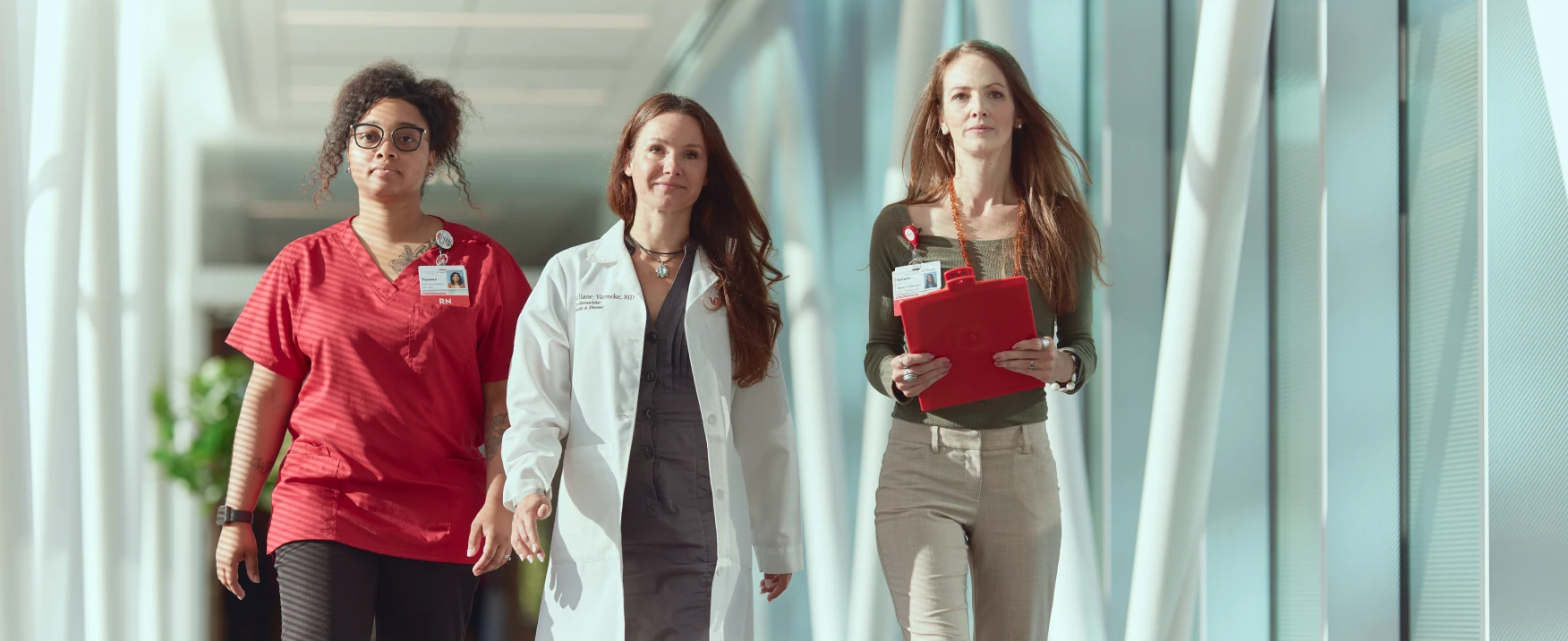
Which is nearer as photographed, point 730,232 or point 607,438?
point 607,438

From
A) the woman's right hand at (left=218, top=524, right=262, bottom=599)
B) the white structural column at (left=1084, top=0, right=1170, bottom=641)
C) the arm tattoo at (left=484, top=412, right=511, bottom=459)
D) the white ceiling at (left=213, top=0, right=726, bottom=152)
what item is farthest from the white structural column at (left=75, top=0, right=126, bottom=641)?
the white structural column at (left=1084, top=0, right=1170, bottom=641)

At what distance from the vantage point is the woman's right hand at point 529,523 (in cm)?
274

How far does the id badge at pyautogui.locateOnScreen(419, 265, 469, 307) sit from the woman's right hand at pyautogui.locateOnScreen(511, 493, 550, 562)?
68cm

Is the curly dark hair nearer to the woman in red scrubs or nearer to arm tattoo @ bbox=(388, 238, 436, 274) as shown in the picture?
the woman in red scrubs

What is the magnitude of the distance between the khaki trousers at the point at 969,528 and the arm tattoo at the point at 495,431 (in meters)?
1.00

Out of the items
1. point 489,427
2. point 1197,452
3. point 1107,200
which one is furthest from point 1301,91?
point 489,427

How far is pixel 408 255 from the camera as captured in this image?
10.8 ft

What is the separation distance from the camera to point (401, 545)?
122 inches

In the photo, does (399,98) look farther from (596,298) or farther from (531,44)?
(531,44)

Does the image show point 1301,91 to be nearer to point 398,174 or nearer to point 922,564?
point 922,564

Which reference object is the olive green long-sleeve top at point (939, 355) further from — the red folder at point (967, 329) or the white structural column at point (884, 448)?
the white structural column at point (884, 448)

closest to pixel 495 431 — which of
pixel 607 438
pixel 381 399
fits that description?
pixel 381 399

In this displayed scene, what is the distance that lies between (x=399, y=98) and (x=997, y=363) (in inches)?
66.1

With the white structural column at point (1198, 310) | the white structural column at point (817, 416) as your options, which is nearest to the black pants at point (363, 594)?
the white structural column at point (1198, 310)
